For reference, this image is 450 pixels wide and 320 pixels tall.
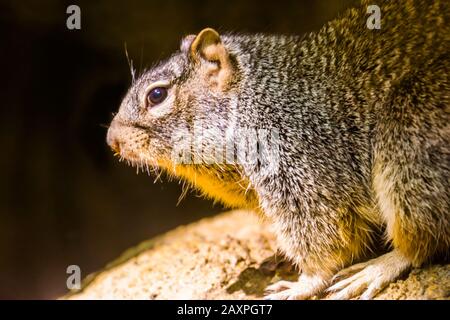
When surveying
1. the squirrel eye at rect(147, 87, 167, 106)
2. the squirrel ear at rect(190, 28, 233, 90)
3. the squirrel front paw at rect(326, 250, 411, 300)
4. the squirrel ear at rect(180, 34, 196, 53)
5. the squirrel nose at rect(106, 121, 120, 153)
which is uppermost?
the squirrel ear at rect(180, 34, 196, 53)

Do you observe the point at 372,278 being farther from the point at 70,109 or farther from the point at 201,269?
the point at 70,109

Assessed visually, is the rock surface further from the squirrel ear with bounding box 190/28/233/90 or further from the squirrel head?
the squirrel ear with bounding box 190/28/233/90

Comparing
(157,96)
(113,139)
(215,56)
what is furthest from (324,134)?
(113,139)

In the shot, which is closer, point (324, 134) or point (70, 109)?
point (324, 134)

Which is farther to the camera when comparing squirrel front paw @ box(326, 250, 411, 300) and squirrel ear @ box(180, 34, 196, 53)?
squirrel ear @ box(180, 34, 196, 53)

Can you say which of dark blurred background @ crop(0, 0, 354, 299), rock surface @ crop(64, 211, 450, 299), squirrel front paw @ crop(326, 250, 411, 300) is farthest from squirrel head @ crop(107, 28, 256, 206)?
dark blurred background @ crop(0, 0, 354, 299)

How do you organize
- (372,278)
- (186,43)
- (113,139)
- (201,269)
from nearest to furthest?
(372,278) → (113,139) → (186,43) → (201,269)
